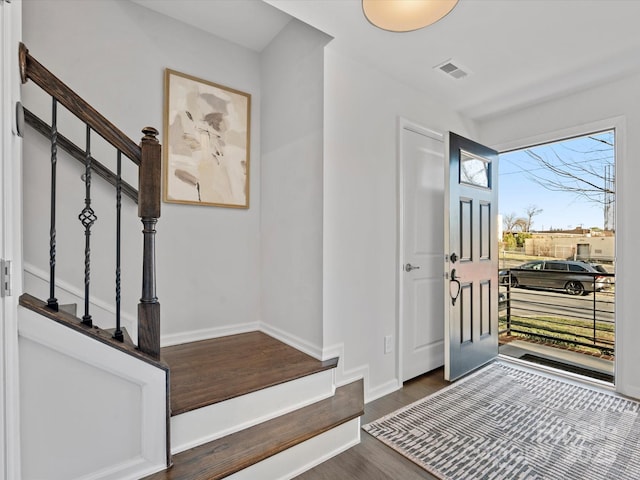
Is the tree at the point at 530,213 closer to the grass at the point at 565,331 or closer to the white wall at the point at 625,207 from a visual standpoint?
the grass at the point at 565,331

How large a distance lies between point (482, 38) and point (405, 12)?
939mm

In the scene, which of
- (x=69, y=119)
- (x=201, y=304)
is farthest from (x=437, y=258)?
(x=69, y=119)

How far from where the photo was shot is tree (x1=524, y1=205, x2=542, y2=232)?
412 centimetres

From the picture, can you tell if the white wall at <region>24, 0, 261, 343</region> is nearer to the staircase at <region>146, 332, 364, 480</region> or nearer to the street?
the staircase at <region>146, 332, 364, 480</region>

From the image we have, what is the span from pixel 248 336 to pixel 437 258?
1898 mm

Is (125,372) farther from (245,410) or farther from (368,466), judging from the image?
(368,466)

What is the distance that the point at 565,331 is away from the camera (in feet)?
13.0

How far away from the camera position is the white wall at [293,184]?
7.37 feet

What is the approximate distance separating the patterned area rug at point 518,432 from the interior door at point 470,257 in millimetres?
378

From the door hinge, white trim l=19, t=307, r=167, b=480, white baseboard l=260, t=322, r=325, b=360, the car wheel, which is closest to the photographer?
the door hinge

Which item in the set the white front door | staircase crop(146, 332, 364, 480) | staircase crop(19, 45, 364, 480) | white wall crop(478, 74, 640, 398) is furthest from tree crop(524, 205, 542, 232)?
staircase crop(19, 45, 364, 480)

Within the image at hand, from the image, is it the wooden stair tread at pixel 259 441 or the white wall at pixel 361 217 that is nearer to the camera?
the wooden stair tread at pixel 259 441

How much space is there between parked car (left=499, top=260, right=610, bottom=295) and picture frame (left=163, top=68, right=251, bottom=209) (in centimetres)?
372

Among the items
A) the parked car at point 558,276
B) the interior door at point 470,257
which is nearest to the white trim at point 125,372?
the interior door at point 470,257
